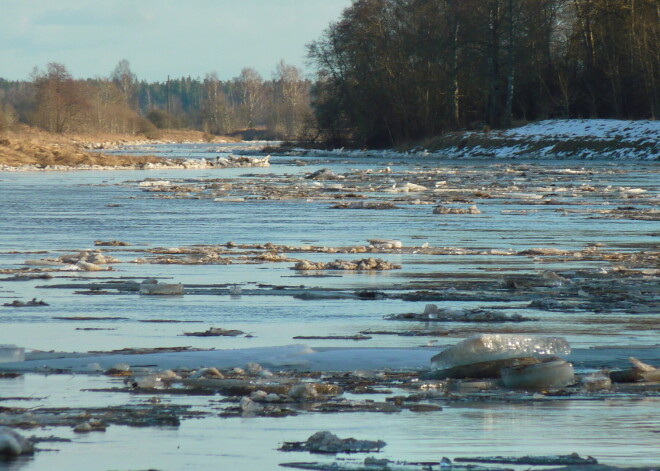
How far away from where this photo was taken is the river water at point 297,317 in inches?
177

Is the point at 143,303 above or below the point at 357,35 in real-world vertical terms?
below

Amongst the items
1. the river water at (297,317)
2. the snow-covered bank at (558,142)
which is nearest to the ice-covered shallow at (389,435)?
the river water at (297,317)

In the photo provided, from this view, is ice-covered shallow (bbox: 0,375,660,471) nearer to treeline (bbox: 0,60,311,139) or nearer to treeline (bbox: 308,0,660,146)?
treeline (bbox: 308,0,660,146)

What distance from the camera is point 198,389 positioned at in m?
5.62

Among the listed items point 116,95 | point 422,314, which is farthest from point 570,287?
point 116,95

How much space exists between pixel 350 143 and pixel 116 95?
107 m

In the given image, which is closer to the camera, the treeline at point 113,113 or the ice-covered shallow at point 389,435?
the ice-covered shallow at point 389,435

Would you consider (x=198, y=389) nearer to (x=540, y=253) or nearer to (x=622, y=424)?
(x=622, y=424)

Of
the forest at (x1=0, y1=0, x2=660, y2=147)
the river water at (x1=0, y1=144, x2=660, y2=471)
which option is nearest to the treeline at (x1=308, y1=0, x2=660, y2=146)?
the forest at (x1=0, y1=0, x2=660, y2=147)

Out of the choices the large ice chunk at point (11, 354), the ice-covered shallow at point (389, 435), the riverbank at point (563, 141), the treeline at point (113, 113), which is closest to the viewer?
the ice-covered shallow at point (389, 435)

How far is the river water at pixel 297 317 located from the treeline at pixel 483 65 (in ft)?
123

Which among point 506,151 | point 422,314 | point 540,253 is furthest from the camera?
point 506,151

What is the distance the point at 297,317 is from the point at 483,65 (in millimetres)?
57953

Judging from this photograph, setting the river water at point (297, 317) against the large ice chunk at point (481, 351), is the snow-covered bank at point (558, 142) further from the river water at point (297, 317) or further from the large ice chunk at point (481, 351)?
the large ice chunk at point (481, 351)
